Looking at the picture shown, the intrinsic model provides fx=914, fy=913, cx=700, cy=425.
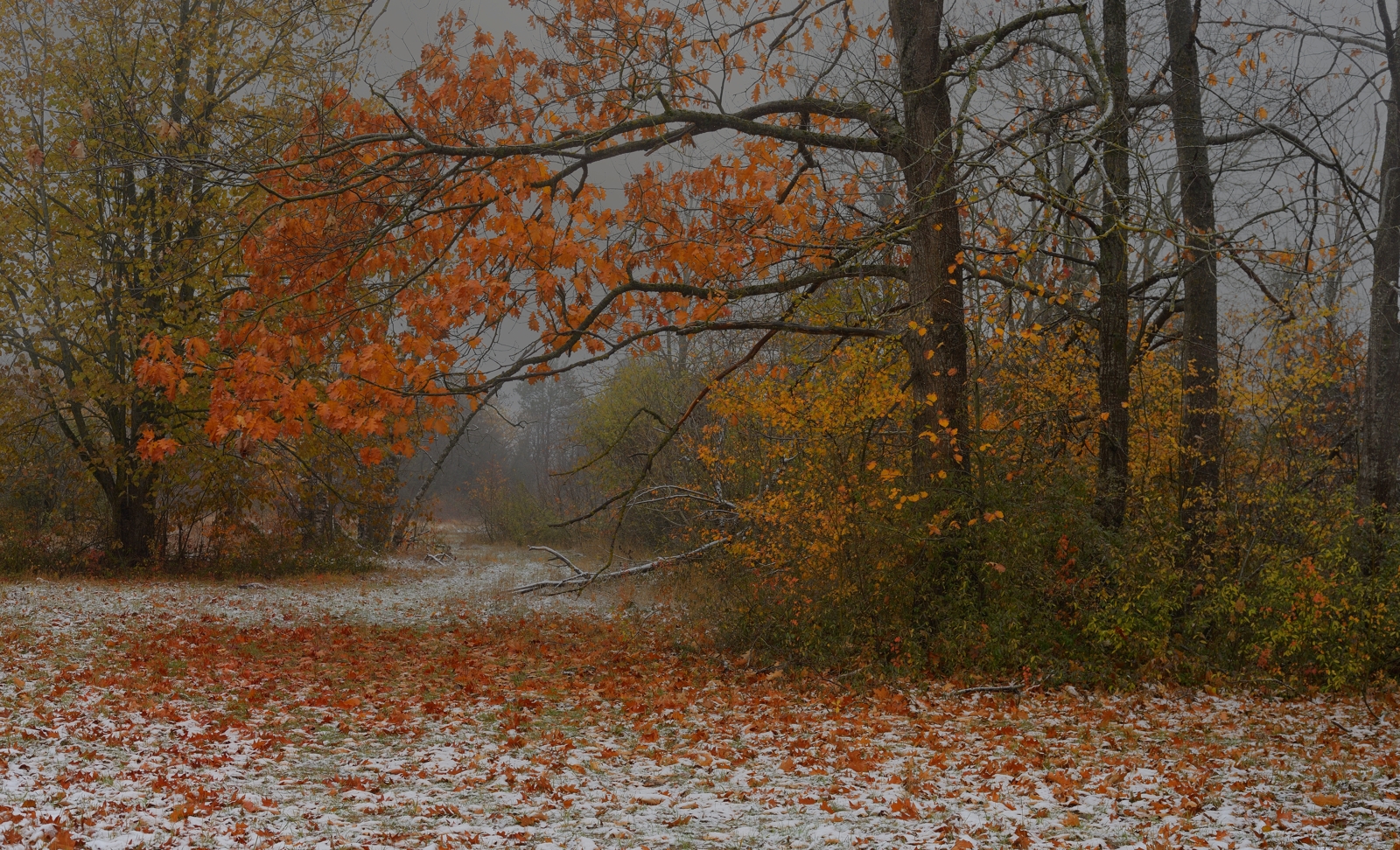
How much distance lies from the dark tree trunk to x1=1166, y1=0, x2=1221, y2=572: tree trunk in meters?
1.42

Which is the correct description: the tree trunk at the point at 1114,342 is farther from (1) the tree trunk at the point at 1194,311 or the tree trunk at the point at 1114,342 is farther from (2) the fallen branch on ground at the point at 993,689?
(2) the fallen branch on ground at the point at 993,689

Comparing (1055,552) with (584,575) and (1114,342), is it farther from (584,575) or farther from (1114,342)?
(584,575)

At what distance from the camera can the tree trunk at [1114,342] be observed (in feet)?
30.6

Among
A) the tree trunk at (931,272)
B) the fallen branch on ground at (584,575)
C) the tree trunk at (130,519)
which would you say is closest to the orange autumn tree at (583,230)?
the tree trunk at (931,272)

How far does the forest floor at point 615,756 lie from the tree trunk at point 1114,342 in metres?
2.11

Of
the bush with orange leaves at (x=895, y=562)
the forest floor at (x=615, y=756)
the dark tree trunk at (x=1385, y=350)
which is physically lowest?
the forest floor at (x=615, y=756)

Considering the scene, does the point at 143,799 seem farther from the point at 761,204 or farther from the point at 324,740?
the point at 761,204

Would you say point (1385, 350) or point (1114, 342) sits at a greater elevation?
point (1114, 342)

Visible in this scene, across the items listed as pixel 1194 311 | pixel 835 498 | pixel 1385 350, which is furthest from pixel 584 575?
pixel 1385 350

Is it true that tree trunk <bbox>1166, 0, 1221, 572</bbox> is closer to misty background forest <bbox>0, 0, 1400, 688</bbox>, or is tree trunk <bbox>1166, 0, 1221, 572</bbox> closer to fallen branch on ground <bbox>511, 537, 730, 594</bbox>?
misty background forest <bbox>0, 0, 1400, 688</bbox>

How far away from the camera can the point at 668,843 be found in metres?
4.39

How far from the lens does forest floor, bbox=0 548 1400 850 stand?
4.49 m

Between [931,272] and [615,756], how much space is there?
18.4ft

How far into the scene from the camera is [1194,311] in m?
9.69
